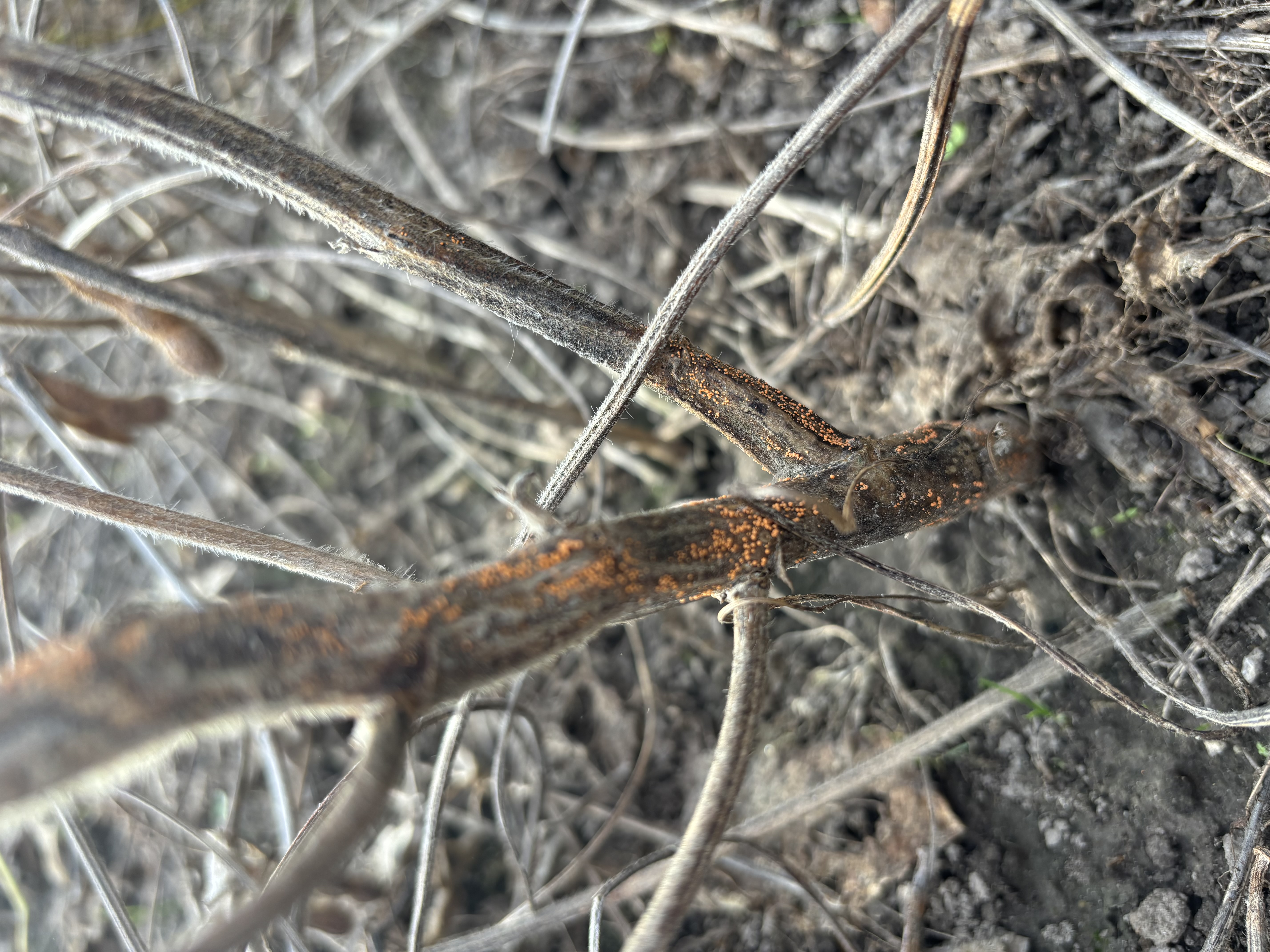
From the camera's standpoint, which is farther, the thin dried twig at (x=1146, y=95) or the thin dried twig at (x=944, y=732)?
the thin dried twig at (x=944, y=732)

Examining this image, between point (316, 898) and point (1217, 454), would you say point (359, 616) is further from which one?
point (316, 898)

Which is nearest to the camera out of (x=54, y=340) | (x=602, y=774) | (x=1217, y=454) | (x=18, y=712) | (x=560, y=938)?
(x=18, y=712)

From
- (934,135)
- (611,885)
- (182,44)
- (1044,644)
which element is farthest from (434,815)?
(182,44)

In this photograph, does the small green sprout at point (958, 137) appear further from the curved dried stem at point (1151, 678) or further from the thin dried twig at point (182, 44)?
the thin dried twig at point (182, 44)

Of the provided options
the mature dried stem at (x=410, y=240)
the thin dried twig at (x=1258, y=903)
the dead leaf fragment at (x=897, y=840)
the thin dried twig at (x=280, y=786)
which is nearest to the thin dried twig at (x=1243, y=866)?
the thin dried twig at (x=1258, y=903)

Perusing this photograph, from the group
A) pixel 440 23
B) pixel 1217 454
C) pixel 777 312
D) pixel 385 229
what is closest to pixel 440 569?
pixel 777 312

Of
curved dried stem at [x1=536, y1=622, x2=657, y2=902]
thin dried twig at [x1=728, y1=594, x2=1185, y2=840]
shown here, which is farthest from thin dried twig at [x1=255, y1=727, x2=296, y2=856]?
thin dried twig at [x1=728, y1=594, x2=1185, y2=840]
